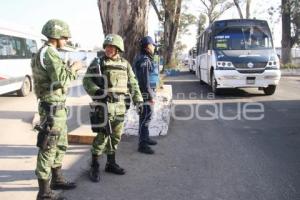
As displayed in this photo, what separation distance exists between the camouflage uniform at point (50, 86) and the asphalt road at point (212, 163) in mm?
527

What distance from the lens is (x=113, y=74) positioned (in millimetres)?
5223

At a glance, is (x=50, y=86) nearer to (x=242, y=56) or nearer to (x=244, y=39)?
(x=242, y=56)

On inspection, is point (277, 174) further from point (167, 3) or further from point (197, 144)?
point (167, 3)

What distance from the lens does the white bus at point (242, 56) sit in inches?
520

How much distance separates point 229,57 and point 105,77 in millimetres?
8775

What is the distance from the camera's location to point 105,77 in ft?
17.2

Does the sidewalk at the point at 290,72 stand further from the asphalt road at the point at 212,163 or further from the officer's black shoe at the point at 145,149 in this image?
the officer's black shoe at the point at 145,149

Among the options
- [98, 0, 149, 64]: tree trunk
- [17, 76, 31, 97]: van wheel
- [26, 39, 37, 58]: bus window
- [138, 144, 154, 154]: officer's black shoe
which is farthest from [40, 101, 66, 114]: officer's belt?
[26, 39, 37, 58]: bus window

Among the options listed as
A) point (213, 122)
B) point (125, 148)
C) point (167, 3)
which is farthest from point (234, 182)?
point (167, 3)

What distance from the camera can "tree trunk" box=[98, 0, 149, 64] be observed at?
8.16 m

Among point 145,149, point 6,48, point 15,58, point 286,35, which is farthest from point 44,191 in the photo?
point 286,35

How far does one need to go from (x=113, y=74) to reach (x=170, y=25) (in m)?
25.9

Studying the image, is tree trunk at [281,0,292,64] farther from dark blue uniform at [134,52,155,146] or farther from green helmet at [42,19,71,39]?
green helmet at [42,19,71,39]

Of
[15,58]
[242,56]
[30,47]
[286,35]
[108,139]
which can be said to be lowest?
[108,139]
